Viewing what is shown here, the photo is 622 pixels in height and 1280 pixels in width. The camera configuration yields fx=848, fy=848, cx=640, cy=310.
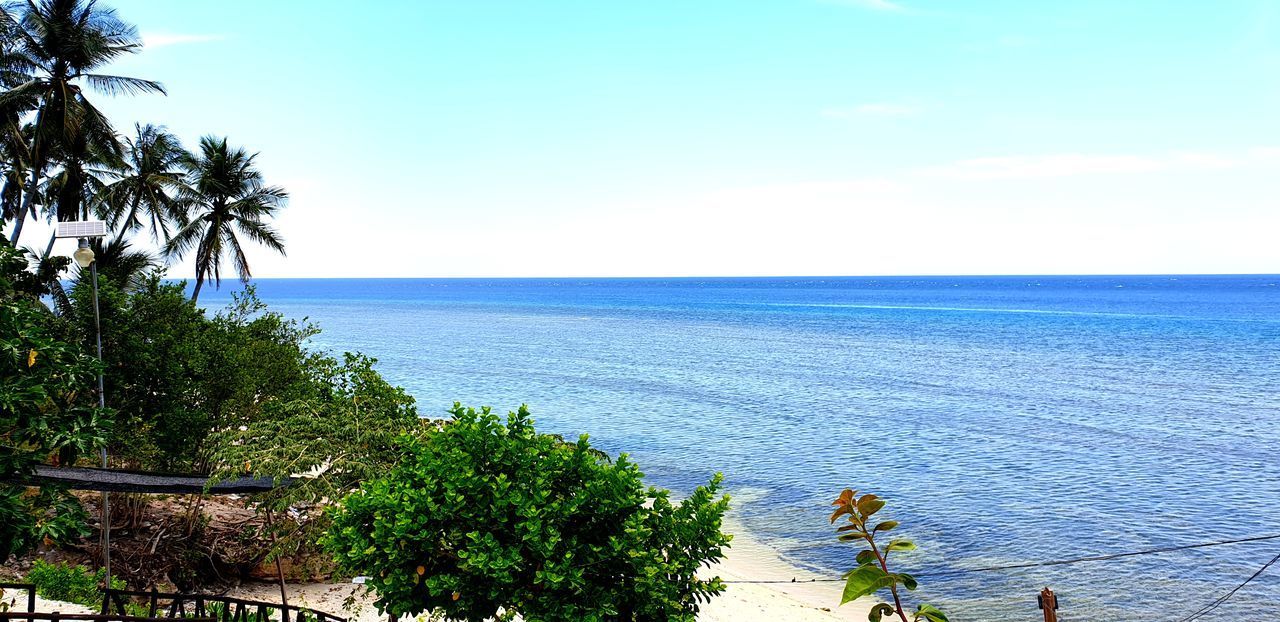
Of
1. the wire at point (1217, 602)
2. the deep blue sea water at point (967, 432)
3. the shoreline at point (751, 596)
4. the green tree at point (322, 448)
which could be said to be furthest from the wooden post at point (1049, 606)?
the wire at point (1217, 602)

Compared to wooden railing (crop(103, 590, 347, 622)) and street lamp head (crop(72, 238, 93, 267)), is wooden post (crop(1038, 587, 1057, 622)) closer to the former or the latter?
wooden railing (crop(103, 590, 347, 622))

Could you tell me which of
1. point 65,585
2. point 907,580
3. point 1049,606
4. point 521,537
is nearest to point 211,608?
point 65,585

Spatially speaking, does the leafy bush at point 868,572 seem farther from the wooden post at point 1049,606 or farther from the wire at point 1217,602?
the wire at point 1217,602

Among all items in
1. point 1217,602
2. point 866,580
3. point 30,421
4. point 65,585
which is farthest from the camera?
point 1217,602

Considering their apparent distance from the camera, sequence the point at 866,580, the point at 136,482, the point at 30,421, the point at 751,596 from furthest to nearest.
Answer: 1. the point at 751,596
2. the point at 136,482
3. the point at 30,421
4. the point at 866,580

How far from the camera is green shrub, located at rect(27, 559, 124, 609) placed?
13.9 meters

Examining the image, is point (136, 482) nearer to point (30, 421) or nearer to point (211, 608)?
point (30, 421)

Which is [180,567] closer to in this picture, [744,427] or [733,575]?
[733,575]

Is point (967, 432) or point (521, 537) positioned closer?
point (521, 537)

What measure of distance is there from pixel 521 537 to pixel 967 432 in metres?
32.2

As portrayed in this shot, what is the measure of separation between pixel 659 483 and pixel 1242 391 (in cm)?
3702

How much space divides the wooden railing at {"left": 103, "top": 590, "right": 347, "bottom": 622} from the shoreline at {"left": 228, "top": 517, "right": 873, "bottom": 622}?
0.89 metres

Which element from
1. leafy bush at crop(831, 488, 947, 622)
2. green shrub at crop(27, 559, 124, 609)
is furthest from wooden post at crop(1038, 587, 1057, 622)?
green shrub at crop(27, 559, 124, 609)

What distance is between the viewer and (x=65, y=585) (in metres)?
14.2
